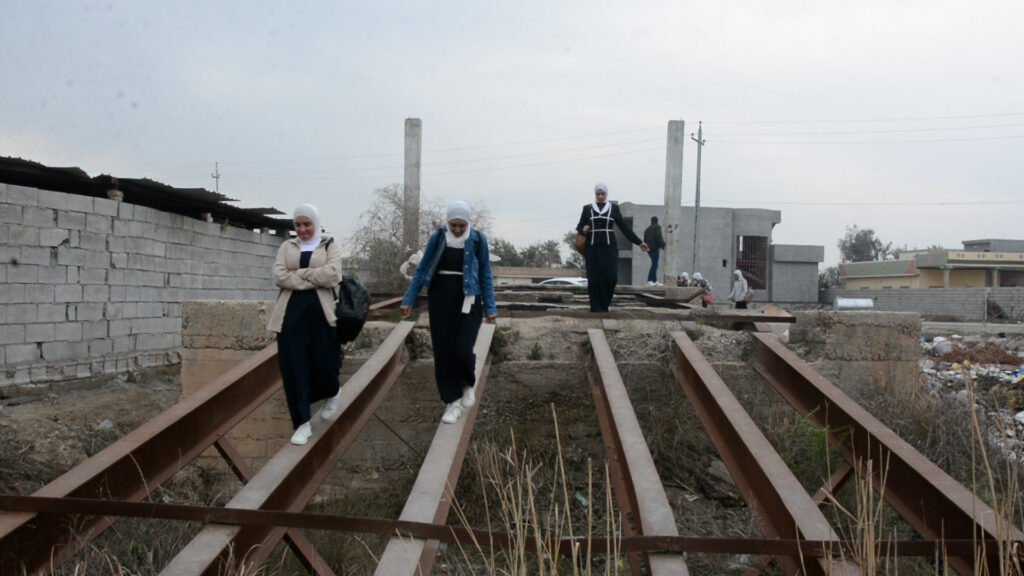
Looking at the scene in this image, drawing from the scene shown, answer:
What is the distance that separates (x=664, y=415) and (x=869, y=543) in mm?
3834

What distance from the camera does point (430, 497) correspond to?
12.4 ft

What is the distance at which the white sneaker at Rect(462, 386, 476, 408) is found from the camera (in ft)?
16.6

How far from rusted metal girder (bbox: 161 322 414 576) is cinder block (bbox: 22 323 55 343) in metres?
5.40

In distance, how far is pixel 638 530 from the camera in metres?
3.73

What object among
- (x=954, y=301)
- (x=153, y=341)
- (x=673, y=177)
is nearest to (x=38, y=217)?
(x=153, y=341)

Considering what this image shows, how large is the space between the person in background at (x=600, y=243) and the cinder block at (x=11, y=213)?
20.9 ft

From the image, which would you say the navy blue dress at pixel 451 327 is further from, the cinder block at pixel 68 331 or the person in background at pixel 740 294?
the person in background at pixel 740 294

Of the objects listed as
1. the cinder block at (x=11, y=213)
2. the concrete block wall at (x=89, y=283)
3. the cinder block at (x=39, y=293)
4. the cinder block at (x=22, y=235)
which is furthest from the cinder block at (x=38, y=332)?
the cinder block at (x=11, y=213)

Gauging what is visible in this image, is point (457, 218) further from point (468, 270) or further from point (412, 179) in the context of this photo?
point (412, 179)

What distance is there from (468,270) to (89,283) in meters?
6.94

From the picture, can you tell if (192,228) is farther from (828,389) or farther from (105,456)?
(828,389)

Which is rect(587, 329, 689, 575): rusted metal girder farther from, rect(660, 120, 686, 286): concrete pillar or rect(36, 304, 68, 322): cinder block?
rect(660, 120, 686, 286): concrete pillar

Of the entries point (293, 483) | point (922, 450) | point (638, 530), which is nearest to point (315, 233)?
point (293, 483)

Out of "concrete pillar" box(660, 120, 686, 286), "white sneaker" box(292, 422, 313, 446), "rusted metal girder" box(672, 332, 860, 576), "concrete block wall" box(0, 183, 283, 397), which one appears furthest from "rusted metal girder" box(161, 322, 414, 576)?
"concrete pillar" box(660, 120, 686, 286)
